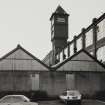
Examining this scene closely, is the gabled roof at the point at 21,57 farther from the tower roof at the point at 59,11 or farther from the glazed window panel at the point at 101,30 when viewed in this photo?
the tower roof at the point at 59,11

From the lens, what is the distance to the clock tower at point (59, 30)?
6500 cm

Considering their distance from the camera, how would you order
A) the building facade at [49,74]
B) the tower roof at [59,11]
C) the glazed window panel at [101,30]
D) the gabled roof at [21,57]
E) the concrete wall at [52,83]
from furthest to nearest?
the tower roof at [59,11], the glazed window panel at [101,30], the gabled roof at [21,57], the concrete wall at [52,83], the building facade at [49,74]

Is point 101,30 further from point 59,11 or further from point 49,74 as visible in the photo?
point 59,11

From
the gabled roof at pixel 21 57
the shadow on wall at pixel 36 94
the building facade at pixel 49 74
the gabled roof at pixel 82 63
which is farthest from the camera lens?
the gabled roof at pixel 82 63

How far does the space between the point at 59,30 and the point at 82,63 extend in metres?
31.0

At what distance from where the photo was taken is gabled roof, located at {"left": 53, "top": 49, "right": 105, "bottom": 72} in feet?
115

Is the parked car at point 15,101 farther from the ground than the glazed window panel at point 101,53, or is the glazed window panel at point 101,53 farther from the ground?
the glazed window panel at point 101,53

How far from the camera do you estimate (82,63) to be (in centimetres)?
3534

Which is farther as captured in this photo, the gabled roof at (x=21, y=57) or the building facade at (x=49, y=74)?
the gabled roof at (x=21, y=57)

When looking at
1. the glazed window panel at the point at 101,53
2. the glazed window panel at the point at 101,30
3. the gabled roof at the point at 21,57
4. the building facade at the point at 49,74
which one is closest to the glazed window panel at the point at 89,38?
the glazed window panel at the point at 101,30

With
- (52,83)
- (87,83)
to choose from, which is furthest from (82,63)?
(52,83)

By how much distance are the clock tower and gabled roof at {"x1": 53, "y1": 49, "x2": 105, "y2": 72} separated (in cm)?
2990

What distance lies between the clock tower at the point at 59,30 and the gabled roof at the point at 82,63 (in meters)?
29.9

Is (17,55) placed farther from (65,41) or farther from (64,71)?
(65,41)
